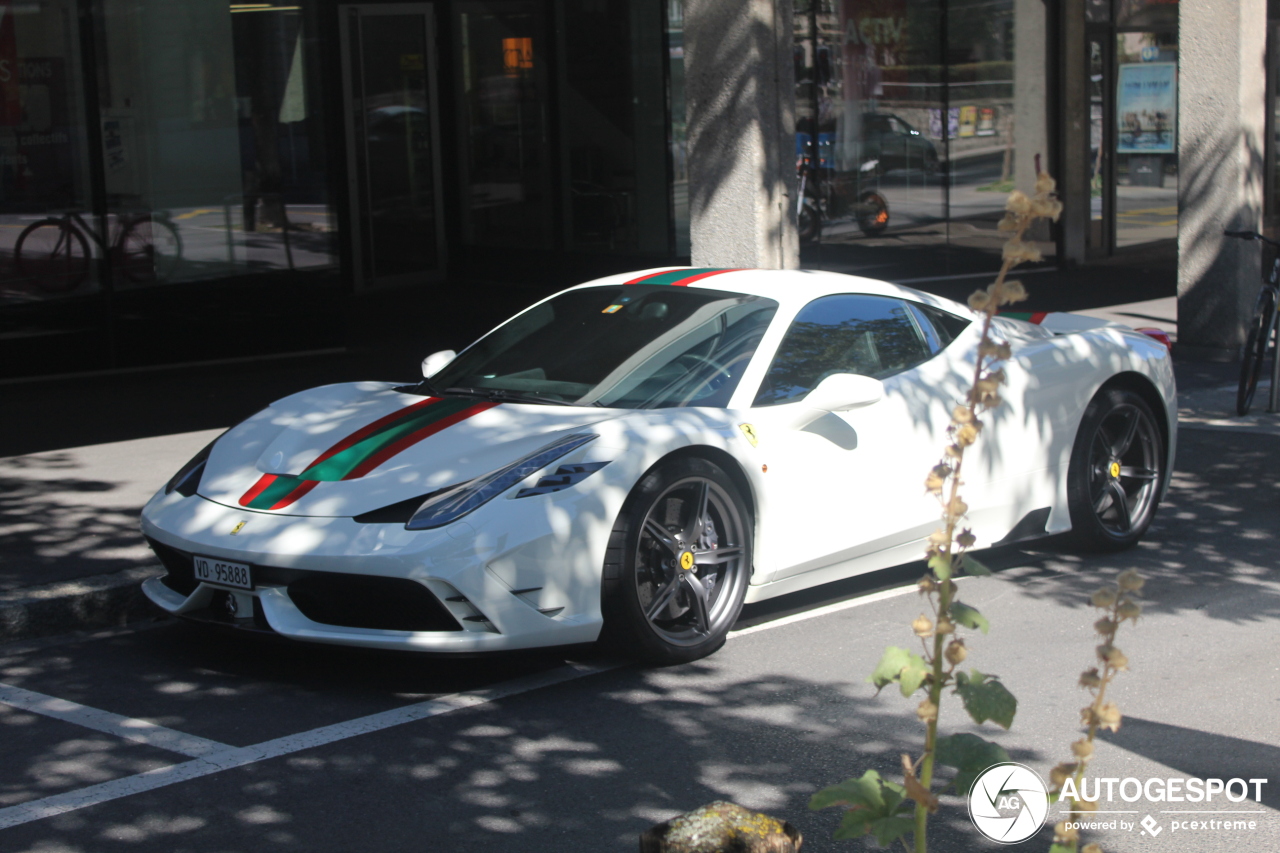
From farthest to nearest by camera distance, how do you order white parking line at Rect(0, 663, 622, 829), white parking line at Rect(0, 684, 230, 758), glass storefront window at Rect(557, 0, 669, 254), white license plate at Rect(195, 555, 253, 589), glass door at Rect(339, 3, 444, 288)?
glass door at Rect(339, 3, 444, 288), glass storefront window at Rect(557, 0, 669, 254), white license plate at Rect(195, 555, 253, 589), white parking line at Rect(0, 684, 230, 758), white parking line at Rect(0, 663, 622, 829)

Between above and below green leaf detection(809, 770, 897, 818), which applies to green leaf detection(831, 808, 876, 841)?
below

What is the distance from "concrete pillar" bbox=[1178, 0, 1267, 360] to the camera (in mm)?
11859

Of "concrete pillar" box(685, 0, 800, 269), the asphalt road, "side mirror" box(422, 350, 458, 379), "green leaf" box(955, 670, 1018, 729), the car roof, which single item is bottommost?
the asphalt road

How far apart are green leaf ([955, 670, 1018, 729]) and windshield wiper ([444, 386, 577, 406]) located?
3.45m

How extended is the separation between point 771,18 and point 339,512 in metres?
5.83

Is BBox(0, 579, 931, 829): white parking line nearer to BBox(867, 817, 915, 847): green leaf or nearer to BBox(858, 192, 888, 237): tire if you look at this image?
BBox(867, 817, 915, 847): green leaf

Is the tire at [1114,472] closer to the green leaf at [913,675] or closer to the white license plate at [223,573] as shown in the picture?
the white license plate at [223,573]

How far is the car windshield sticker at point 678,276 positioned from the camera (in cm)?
637

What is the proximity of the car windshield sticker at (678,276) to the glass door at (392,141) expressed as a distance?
10.5 meters

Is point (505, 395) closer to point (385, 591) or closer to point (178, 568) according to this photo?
point (385, 591)

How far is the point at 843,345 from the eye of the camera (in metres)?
6.12

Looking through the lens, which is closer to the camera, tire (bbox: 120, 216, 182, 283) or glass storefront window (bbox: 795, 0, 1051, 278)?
tire (bbox: 120, 216, 182, 283)

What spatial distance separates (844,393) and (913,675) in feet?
10.8

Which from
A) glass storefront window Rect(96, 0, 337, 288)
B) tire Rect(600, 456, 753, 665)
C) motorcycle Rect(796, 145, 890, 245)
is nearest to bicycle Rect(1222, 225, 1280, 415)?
tire Rect(600, 456, 753, 665)
